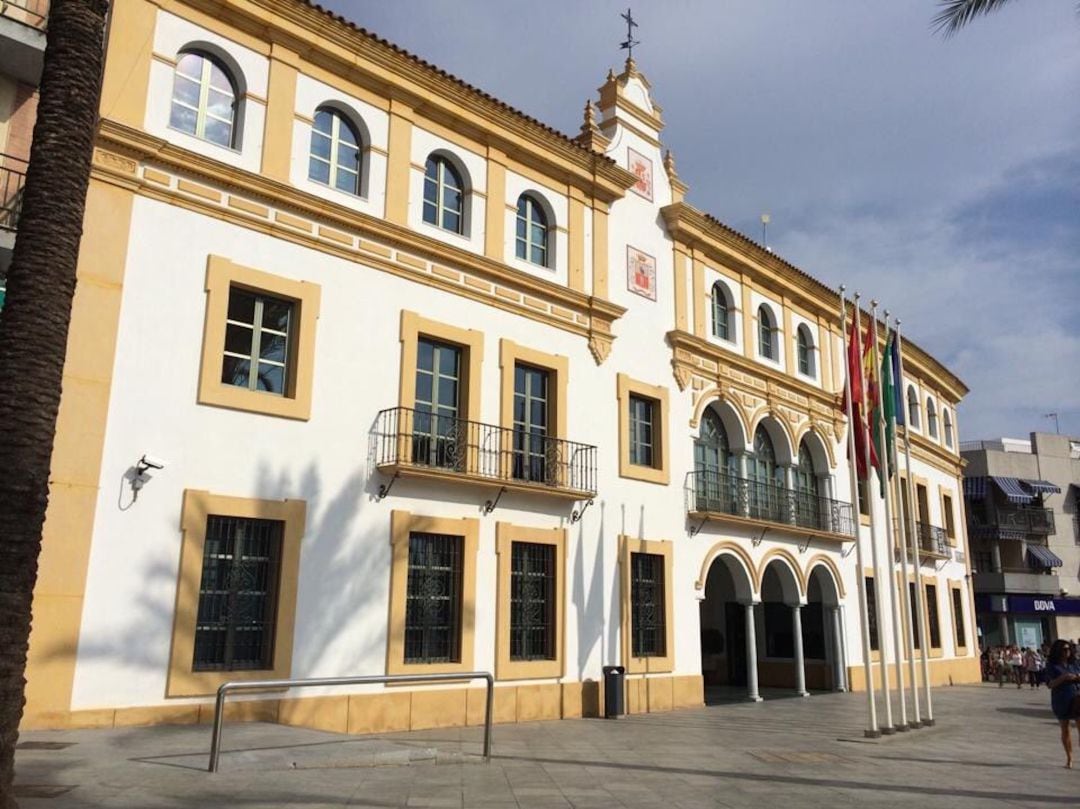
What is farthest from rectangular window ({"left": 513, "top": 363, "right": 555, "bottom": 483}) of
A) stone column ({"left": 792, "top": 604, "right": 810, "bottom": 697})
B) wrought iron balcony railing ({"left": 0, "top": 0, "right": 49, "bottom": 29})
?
stone column ({"left": 792, "top": 604, "right": 810, "bottom": 697})

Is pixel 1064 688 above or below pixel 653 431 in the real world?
below

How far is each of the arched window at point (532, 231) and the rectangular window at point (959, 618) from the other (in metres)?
22.0

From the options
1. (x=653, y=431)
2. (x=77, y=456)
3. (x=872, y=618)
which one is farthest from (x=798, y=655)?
(x=77, y=456)

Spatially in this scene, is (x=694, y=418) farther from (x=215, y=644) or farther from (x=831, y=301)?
(x=215, y=644)

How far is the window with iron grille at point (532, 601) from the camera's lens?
15.7 m

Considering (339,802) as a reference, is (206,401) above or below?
above

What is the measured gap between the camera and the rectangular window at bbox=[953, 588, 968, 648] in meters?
31.3

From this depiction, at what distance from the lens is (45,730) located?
404 inches

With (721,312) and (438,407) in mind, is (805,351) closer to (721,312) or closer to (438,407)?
(721,312)

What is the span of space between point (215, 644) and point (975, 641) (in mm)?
29035

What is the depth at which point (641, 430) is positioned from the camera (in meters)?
19.1

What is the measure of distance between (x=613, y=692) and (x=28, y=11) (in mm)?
14144

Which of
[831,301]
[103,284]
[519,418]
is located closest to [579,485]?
[519,418]

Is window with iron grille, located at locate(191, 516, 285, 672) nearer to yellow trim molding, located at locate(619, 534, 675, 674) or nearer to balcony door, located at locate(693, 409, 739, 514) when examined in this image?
yellow trim molding, located at locate(619, 534, 675, 674)
